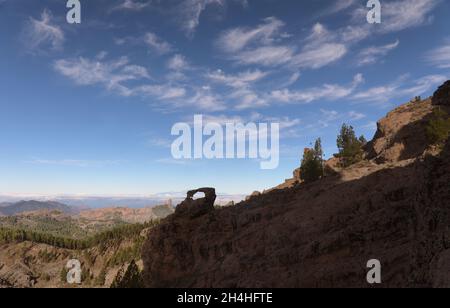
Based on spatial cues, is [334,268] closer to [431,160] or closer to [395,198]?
[395,198]

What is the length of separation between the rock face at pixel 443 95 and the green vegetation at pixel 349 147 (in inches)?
953

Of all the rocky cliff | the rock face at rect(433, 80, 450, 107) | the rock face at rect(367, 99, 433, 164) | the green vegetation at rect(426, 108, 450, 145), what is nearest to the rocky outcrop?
the rocky cliff

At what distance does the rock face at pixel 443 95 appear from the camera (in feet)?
287

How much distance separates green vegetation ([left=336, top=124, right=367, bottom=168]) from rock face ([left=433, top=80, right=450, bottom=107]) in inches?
953

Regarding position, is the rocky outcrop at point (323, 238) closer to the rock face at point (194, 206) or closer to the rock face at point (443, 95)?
the rock face at point (194, 206)

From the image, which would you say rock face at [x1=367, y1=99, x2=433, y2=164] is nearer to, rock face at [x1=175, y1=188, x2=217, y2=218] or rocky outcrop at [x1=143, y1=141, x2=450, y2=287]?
rocky outcrop at [x1=143, y1=141, x2=450, y2=287]

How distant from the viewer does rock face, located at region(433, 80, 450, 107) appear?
287 ft

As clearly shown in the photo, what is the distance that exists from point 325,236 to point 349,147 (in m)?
62.0

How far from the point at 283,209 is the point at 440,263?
3818 centimetres

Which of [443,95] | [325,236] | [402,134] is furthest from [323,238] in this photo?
[443,95]

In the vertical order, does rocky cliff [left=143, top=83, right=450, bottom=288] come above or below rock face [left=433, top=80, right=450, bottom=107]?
below

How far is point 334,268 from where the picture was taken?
41312mm
